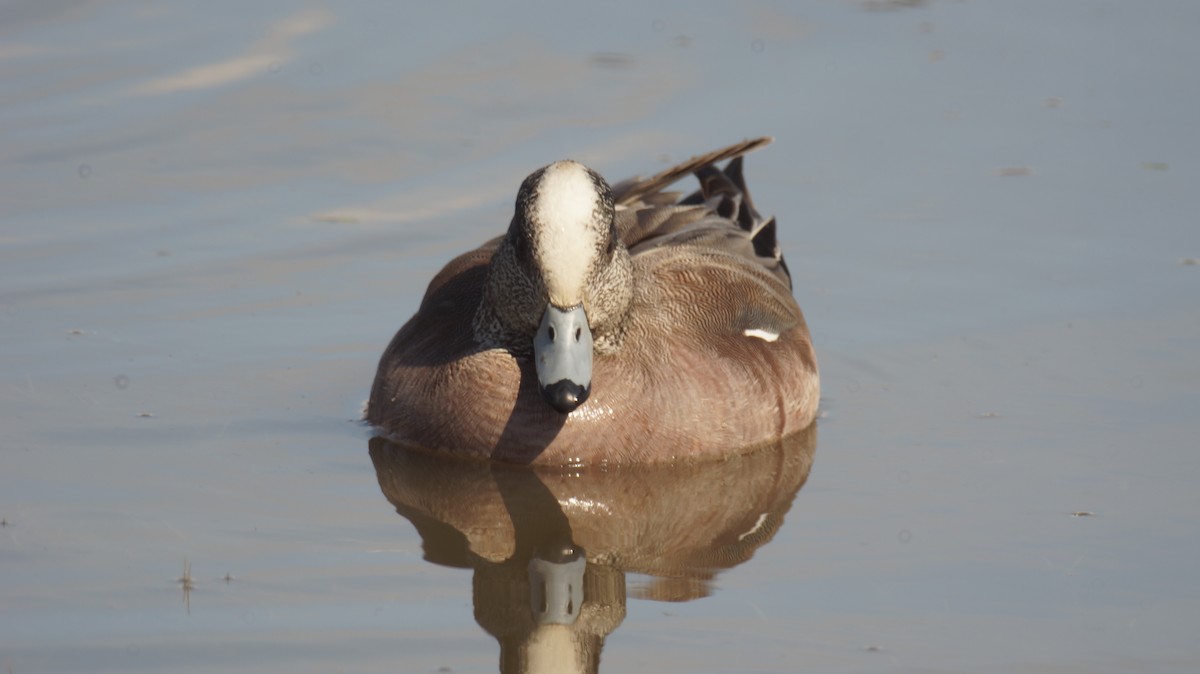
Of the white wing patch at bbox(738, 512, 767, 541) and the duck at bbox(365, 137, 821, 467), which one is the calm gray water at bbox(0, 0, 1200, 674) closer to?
the white wing patch at bbox(738, 512, 767, 541)

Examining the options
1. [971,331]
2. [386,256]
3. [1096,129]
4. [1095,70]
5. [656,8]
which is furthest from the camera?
[656,8]

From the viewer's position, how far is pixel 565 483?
7977 mm

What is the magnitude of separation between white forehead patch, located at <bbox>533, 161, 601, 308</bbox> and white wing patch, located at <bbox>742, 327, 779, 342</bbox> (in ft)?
4.52

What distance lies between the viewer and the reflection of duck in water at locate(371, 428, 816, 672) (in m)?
6.61

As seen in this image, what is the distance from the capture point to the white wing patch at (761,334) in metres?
8.74

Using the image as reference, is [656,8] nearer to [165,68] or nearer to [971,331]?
[165,68]

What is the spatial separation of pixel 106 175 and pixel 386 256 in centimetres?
191

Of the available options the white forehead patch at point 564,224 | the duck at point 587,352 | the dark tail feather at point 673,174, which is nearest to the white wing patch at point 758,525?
the duck at point 587,352

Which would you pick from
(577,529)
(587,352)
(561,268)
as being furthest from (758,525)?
(561,268)

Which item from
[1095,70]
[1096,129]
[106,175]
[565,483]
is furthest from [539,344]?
[1095,70]

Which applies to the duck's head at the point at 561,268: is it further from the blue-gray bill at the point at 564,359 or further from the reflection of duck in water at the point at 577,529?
the reflection of duck in water at the point at 577,529

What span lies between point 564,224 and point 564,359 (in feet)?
1.73

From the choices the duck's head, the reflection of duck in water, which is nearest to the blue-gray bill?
the duck's head

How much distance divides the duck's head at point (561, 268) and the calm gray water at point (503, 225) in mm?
584
